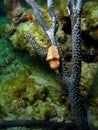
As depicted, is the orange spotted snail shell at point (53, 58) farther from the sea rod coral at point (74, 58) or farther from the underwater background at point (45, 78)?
the underwater background at point (45, 78)

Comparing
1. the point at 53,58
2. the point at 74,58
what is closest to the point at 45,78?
the point at 74,58

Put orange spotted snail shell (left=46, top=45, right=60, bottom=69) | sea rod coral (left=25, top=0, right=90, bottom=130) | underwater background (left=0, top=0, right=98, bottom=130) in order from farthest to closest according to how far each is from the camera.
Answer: underwater background (left=0, top=0, right=98, bottom=130), sea rod coral (left=25, top=0, right=90, bottom=130), orange spotted snail shell (left=46, top=45, right=60, bottom=69)

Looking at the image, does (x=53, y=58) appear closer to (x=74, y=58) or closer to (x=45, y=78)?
(x=74, y=58)

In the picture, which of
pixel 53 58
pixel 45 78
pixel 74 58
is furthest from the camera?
pixel 45 78

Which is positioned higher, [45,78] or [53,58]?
[53,58]

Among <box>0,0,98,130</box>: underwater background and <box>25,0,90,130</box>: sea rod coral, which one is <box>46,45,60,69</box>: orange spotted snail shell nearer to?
<box>25,0,90,130</box>: sea rod coral

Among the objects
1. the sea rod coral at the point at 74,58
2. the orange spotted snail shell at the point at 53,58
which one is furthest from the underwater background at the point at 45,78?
the orange spotted snail shell at the point at 53,58

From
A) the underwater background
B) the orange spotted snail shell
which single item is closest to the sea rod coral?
the orange spotted snail shell

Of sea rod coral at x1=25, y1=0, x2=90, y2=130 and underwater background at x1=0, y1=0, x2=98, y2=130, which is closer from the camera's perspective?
sea rod coral at x1=25, y1=0, x2=90, y2=130

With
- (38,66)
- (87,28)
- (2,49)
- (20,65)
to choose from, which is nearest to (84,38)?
(87,28)
